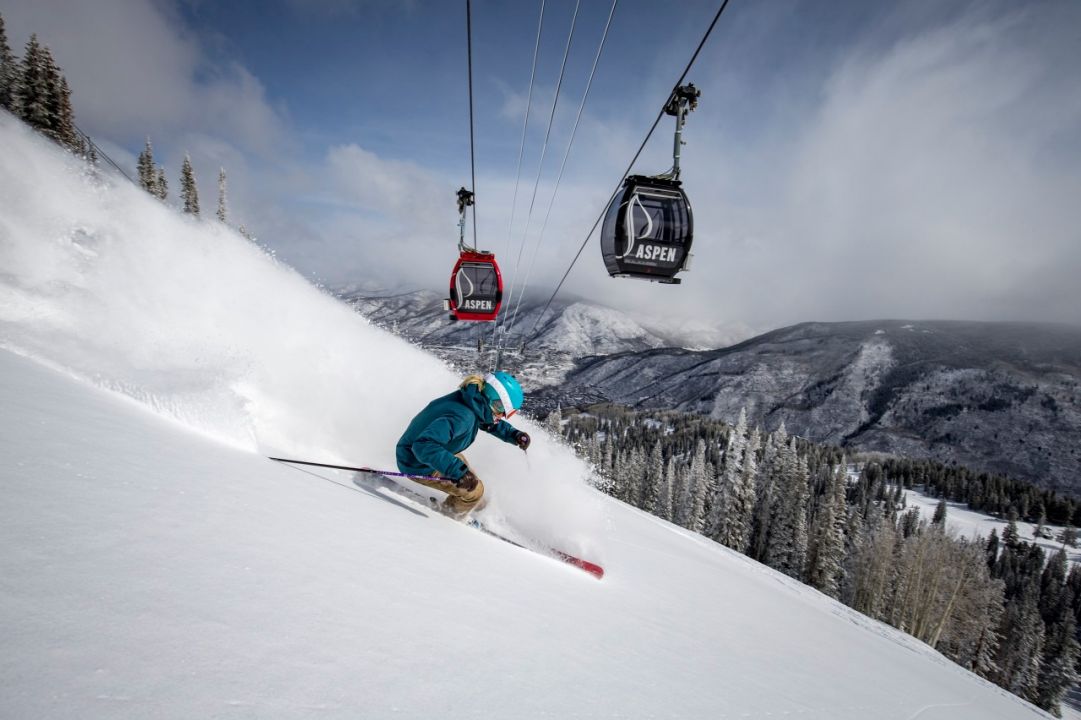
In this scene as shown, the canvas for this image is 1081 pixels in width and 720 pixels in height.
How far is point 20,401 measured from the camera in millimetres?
3396

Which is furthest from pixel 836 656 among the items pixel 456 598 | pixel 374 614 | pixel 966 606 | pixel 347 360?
pixel 966 606

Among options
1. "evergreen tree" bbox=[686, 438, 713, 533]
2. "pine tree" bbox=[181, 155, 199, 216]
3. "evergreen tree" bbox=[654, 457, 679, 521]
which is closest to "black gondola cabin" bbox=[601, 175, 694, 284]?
"evergreen tree" bbox=[686, 438, 713, 533]

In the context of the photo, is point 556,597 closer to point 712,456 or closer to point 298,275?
point 298,275

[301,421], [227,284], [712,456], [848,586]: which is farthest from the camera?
[712,456]

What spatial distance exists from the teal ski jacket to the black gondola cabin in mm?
5126


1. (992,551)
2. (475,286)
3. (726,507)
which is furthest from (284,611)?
(992,551)

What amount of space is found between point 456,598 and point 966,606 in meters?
53.2

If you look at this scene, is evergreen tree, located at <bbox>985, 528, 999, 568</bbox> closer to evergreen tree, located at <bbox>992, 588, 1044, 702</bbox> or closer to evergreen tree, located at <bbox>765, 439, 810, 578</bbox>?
evergreen tree, located at <bbox>992, 588, 1044, 702</bbox>

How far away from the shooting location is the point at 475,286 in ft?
55.8

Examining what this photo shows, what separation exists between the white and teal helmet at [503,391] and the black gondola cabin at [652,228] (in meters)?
4.59

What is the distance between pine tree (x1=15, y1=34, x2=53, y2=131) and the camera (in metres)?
30.2

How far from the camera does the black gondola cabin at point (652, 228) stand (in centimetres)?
950

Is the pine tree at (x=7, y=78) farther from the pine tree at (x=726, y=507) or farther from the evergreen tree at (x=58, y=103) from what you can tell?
the pine tree at (x=726, y=507)

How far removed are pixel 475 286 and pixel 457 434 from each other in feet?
39.4
